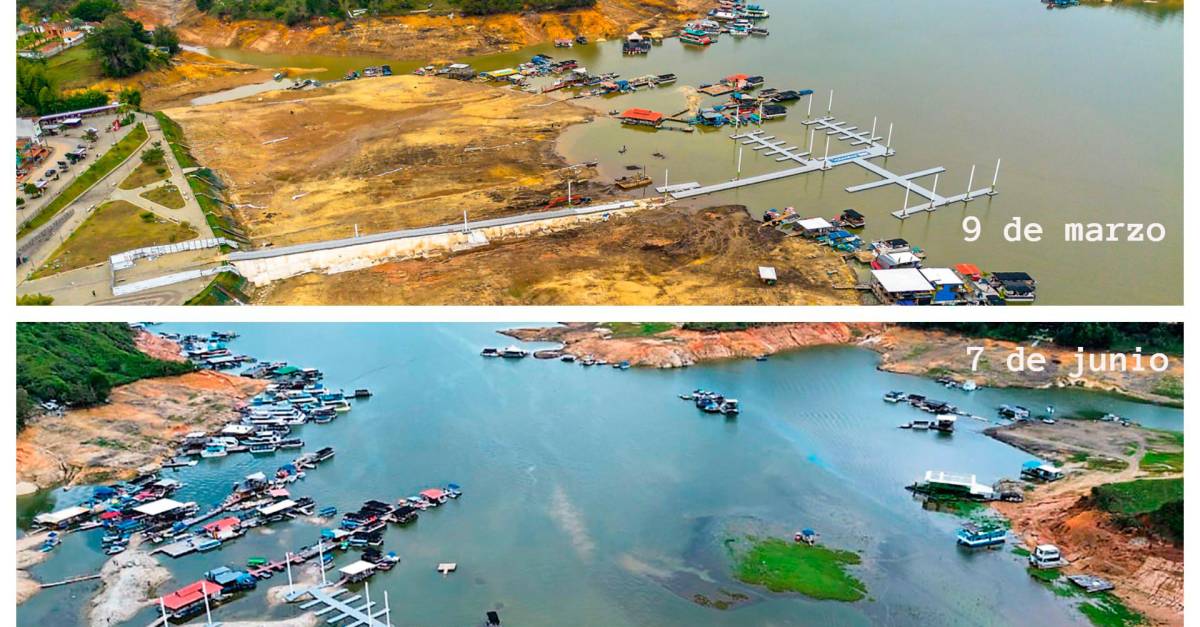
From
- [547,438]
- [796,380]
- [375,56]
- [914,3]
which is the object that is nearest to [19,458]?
[547,438]

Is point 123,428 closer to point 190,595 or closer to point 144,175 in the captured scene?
point 144,175

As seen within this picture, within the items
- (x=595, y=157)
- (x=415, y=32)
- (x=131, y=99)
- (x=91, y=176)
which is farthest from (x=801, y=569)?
(x=415, y=32)

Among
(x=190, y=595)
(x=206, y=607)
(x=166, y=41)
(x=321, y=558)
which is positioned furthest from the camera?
(x=166, y=41)

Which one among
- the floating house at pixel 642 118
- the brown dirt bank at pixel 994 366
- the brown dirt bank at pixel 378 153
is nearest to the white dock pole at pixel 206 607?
the brown dirt bank at pixel 378 153

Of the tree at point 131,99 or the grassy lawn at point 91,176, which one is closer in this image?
the grassy lawn at point 91,176

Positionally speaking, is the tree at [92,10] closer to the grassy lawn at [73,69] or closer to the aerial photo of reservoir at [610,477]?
the grassy lawn at [73,69]

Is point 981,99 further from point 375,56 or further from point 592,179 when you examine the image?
point 375,56
